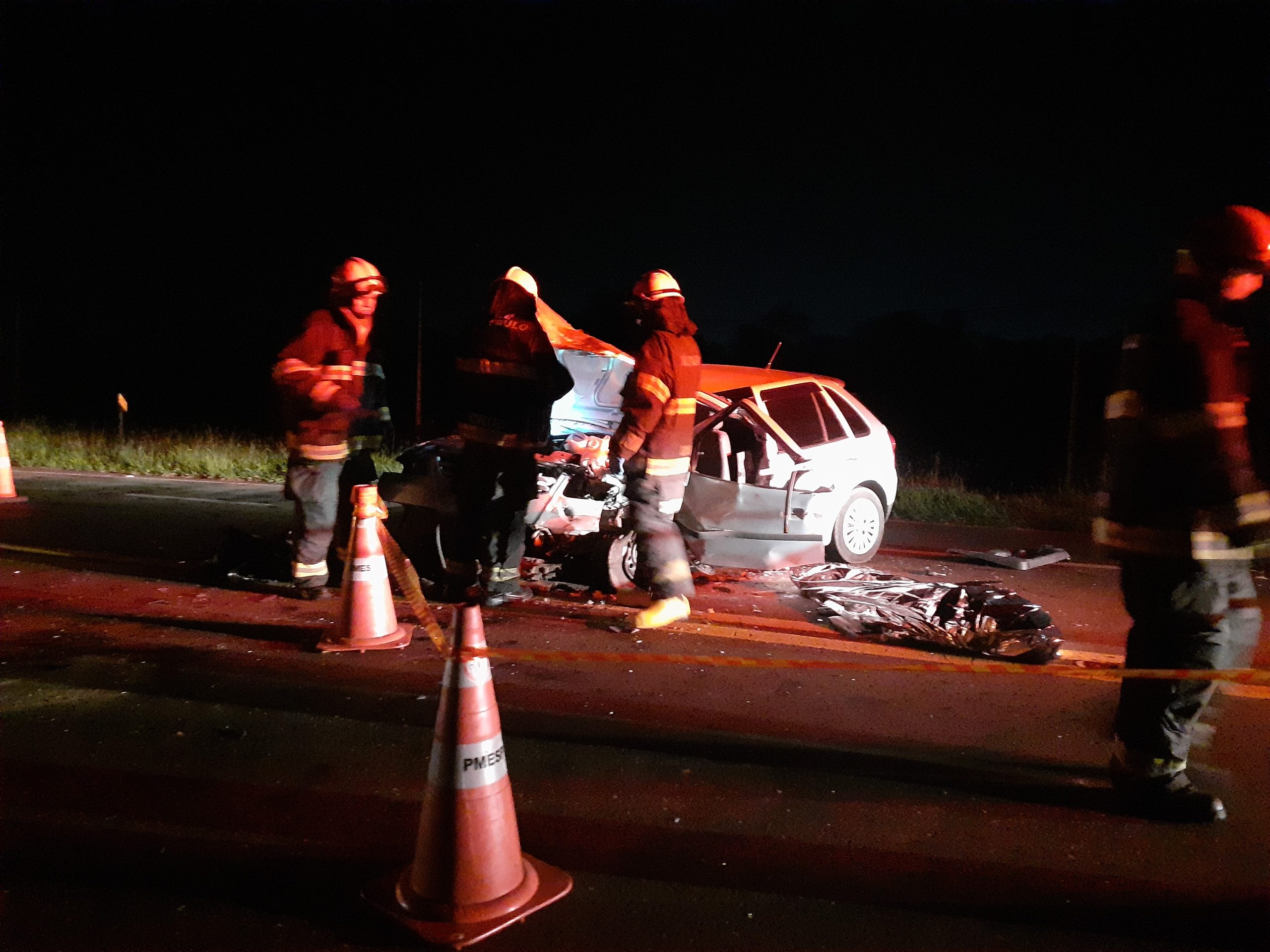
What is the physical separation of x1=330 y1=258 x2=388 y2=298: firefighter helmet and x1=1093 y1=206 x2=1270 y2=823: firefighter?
14.1 feet

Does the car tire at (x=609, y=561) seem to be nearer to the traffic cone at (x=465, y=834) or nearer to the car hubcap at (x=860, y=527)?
the car hubcap at (x=860, y=527)

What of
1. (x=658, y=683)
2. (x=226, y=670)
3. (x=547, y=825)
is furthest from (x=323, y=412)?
(x=547, y=825)

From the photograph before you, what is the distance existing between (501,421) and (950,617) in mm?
2953

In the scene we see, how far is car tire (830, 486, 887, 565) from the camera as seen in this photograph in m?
7.50

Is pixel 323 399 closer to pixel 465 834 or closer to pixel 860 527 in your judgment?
pixel 465 834

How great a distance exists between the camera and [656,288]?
16.7ft

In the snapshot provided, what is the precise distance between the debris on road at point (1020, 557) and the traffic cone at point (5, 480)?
9.91 m

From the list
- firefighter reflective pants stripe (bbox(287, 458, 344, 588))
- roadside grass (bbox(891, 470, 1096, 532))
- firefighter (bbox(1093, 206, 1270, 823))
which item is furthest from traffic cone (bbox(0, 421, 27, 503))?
firefighter (bbox(1093, 206, 1270, 823))

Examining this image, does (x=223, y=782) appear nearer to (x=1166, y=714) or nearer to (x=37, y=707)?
(x=37, y=707)

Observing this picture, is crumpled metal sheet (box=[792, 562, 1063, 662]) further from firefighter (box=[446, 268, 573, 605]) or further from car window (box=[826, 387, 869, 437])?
firefighter (box=[446, 268, 573, 605])

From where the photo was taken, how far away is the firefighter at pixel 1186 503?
302 cm

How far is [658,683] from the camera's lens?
452 centimetres

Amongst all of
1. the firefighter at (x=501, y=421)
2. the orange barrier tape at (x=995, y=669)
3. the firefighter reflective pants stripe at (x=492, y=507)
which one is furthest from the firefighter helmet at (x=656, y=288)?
the orange barrier tape at (x=995, y=669)

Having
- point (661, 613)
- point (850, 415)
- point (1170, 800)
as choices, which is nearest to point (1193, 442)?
point (1170, 800)
